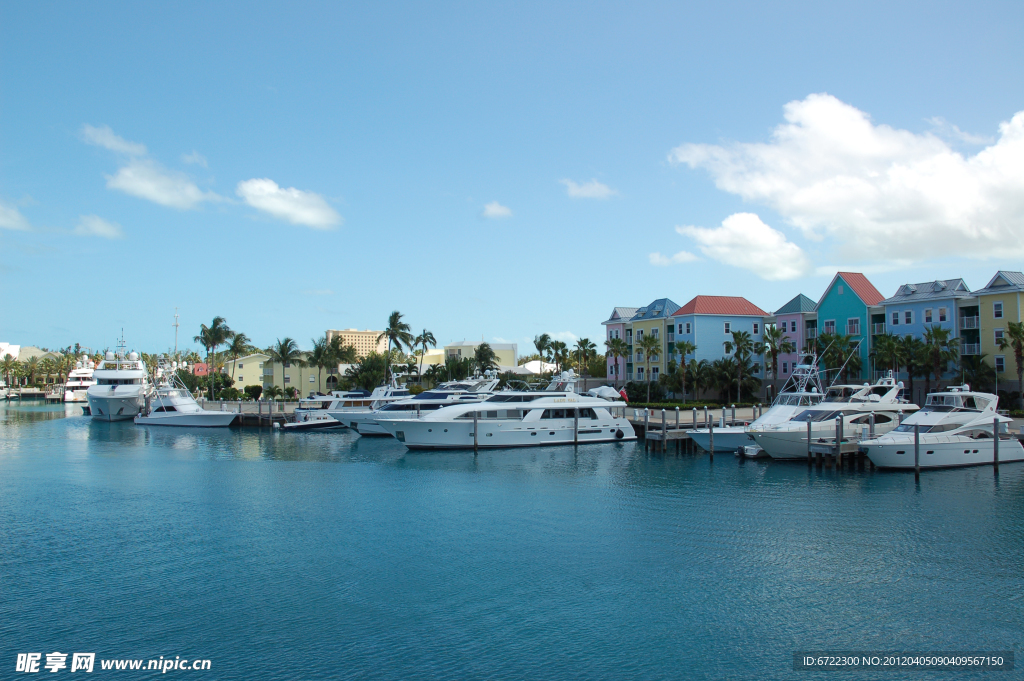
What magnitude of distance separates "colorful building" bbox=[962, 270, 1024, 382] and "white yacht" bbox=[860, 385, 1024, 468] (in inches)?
732

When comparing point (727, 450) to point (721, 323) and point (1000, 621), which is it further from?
point (721, 323)

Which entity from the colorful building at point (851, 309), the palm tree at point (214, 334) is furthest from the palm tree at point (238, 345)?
the colorful building at point (851, 309)

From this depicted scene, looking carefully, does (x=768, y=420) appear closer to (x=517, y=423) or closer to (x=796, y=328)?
(x=517, y=423)

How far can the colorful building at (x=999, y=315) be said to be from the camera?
52719 millimetres

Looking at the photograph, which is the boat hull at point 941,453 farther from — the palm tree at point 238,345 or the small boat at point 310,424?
the palm tree at point 238,345

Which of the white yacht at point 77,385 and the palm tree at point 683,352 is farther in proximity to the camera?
the white yacht at point 77,385

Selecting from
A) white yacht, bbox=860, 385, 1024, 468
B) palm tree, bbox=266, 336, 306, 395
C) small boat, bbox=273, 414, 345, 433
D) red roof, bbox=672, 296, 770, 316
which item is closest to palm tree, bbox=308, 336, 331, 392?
palm tree, bbox=266, 336, 306, 395

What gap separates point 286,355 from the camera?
88.8 meters

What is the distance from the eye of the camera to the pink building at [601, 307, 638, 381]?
273 feet

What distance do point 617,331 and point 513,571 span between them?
66600mm

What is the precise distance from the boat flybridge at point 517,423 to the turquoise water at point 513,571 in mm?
10089

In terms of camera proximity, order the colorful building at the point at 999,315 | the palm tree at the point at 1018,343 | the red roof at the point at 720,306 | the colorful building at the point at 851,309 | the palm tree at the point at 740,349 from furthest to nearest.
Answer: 1. the red roof at the point at 720,306
2. the palm tree at the point at 740,349
3. the colorful building at the point at 851,309
4. the colorful building at the point at 999,315
5. the palm tree at the point at 1018,343

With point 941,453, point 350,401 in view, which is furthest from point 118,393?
point 941,453

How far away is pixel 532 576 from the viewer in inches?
779
